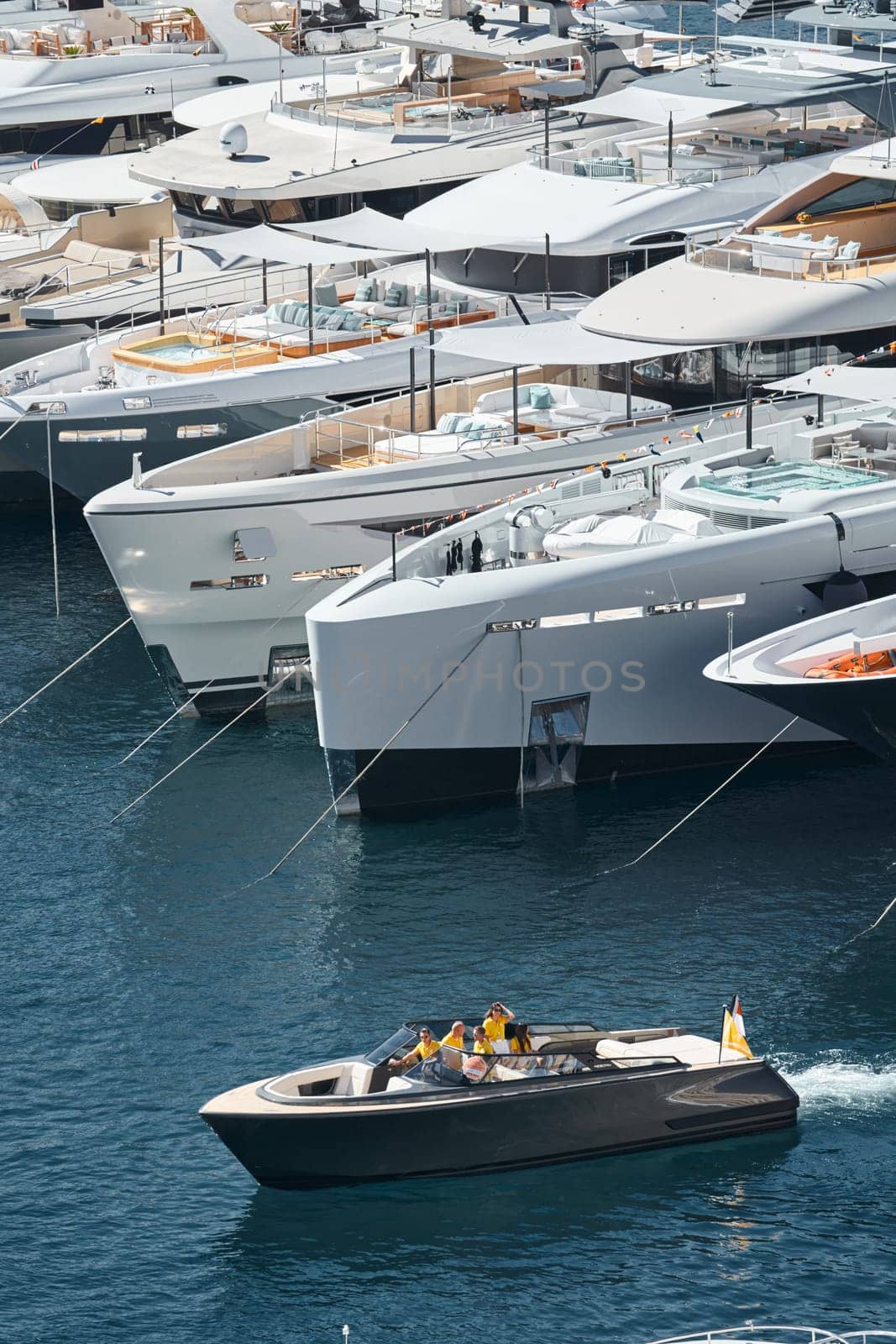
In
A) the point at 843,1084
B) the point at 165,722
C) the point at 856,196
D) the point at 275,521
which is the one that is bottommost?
the point at 843,1084

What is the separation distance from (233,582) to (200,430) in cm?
664

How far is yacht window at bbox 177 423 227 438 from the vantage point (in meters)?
42.9

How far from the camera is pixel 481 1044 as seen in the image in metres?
24.5

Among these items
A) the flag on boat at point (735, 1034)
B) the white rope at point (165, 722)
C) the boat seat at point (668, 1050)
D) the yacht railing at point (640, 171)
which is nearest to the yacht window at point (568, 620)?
the white rope at point (165, 722)

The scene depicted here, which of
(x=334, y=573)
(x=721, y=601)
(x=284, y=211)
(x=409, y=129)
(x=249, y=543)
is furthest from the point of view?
(x=409, y=129)

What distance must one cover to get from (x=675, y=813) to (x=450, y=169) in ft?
80.7

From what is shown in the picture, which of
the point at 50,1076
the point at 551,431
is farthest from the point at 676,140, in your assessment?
the point at 50,1076

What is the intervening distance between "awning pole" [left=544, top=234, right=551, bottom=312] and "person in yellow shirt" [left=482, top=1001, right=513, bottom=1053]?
21.1 meters

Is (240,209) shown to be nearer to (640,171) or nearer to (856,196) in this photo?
(640,171)

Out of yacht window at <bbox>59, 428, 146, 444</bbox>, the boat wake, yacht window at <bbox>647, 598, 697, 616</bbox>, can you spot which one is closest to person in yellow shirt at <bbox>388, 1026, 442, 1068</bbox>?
the boat wake

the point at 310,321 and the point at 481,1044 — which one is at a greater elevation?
the point at 310,321

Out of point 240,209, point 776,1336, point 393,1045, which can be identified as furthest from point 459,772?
point 240,209

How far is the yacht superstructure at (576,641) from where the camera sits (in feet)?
107

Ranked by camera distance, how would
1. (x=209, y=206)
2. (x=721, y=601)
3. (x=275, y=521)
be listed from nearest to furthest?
(x=721, y=601)
(x=275, y=521)
(x=209, y=206)
